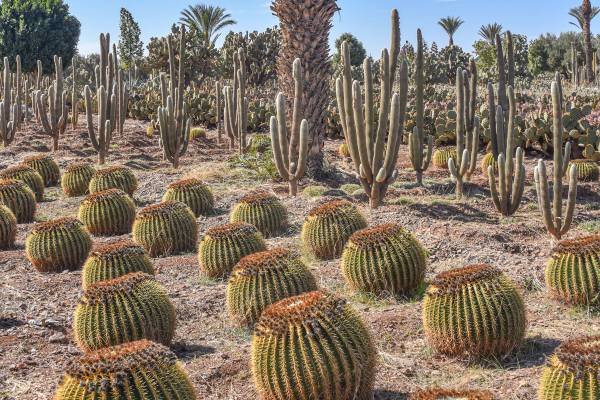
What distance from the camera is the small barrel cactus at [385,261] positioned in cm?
624

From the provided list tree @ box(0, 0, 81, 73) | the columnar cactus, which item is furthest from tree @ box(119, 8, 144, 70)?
the columnar cactus

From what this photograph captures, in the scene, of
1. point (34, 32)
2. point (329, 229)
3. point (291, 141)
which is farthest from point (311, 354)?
point (34, 32)

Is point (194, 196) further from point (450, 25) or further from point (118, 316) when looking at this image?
point (450, 25)

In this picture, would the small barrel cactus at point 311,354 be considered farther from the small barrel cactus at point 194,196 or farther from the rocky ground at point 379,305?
the small barrel cactus at point 194,196

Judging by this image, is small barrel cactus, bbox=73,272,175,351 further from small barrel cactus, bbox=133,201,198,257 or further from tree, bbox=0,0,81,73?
tree, bbox=0,0,81,73

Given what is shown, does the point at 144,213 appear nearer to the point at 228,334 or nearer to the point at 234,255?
the point at 234,255

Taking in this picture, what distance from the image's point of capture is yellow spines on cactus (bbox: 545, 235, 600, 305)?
5.69 m

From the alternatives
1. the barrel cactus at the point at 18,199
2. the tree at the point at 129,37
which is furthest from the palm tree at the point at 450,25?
the barrel cactus at the point at 18,199

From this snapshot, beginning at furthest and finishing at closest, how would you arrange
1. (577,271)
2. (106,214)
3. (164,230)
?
(106,214) → (164,230) → (577,271)

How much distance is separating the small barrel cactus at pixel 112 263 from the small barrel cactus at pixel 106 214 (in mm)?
2522

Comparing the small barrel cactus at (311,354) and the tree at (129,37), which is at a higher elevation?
the tree at (129,37)

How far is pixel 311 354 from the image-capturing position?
412cm

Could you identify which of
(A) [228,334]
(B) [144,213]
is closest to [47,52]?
(B) [144,213]

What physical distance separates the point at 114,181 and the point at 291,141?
113 inches
